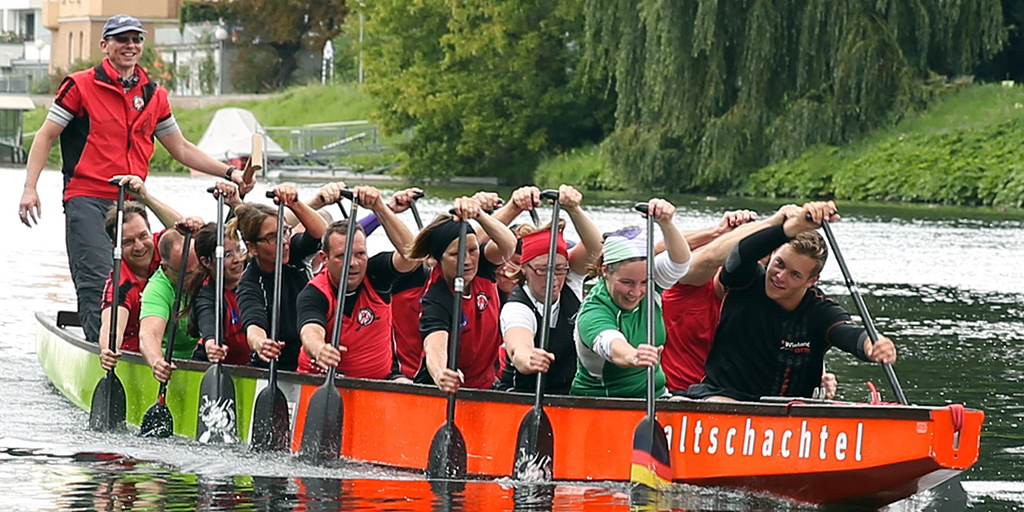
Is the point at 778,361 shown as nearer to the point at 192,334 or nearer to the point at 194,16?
the point at 192,334

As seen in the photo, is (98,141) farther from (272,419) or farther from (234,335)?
(272,419)

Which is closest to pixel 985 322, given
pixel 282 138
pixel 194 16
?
pixel 282 138

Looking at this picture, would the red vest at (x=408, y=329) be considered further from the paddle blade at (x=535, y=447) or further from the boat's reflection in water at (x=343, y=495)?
the paddle blade at (x=535, y=447)

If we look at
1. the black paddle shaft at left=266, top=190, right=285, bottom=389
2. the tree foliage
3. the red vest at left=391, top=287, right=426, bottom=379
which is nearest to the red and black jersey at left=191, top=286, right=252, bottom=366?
the black paddle shaft at left=266, top=190, right=285, bottom=389

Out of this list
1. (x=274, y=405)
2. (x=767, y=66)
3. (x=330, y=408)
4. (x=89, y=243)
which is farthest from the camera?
(x=767, y=66)

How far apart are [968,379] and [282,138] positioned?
154 feet

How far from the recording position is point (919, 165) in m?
34.8

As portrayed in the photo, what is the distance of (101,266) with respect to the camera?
11.4 m

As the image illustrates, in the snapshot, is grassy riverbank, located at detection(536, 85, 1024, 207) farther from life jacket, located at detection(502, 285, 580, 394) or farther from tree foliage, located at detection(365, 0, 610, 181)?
life jacket, located at detection(502, 285, 580, 394)

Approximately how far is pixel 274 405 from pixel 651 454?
244 cm

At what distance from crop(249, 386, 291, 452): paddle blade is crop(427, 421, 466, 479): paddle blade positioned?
3.72 feet

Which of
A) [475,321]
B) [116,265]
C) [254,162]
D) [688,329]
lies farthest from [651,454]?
[254,162]

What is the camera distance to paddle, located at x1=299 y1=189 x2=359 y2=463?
9.27 meters

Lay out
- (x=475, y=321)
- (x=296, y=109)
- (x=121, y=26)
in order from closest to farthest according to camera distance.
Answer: (x=475, y=321)
(x=121, y=26)
(x=296, y=109)
